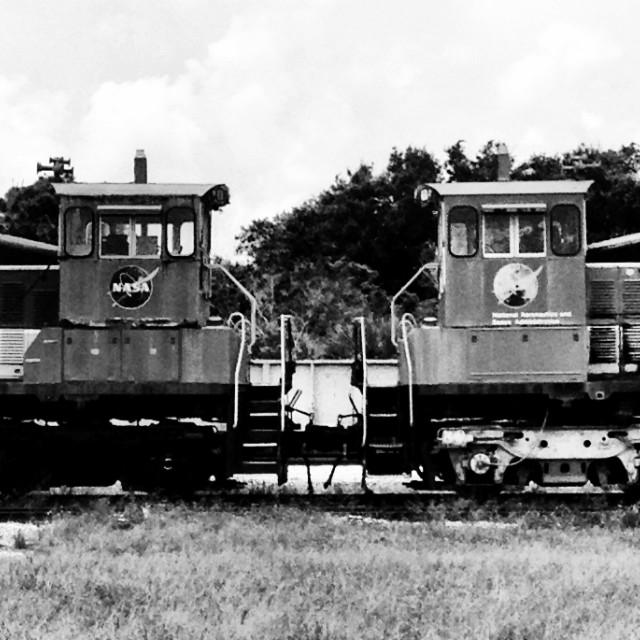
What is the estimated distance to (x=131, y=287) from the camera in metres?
13.1

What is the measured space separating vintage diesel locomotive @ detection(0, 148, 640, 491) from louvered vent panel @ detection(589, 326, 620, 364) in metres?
0.02

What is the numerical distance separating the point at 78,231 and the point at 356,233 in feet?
95.6

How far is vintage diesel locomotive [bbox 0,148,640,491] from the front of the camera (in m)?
13.0

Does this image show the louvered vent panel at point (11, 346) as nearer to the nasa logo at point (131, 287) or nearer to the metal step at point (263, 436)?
the nasa logo at point (131, 287)

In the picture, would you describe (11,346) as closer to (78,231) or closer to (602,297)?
(78,231)

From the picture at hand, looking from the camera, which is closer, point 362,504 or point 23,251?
point 362,504

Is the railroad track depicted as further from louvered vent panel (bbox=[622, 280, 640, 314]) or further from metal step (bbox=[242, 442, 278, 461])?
louvered vent panel (bbox=[622, 280, 640, 314])

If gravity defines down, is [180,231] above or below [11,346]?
above

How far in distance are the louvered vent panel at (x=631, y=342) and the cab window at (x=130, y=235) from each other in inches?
→ 227

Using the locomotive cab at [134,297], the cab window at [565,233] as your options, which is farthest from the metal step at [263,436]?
the cab window at [565,233]

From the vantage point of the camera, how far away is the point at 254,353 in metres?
29.3

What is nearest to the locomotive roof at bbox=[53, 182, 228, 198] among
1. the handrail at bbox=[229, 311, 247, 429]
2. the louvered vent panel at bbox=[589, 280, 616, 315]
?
the handrail at bbox=[229, 311, 247, 429]

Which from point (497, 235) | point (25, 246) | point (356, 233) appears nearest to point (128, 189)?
point (25, 246)

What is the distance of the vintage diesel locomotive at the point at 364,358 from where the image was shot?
510 inches
